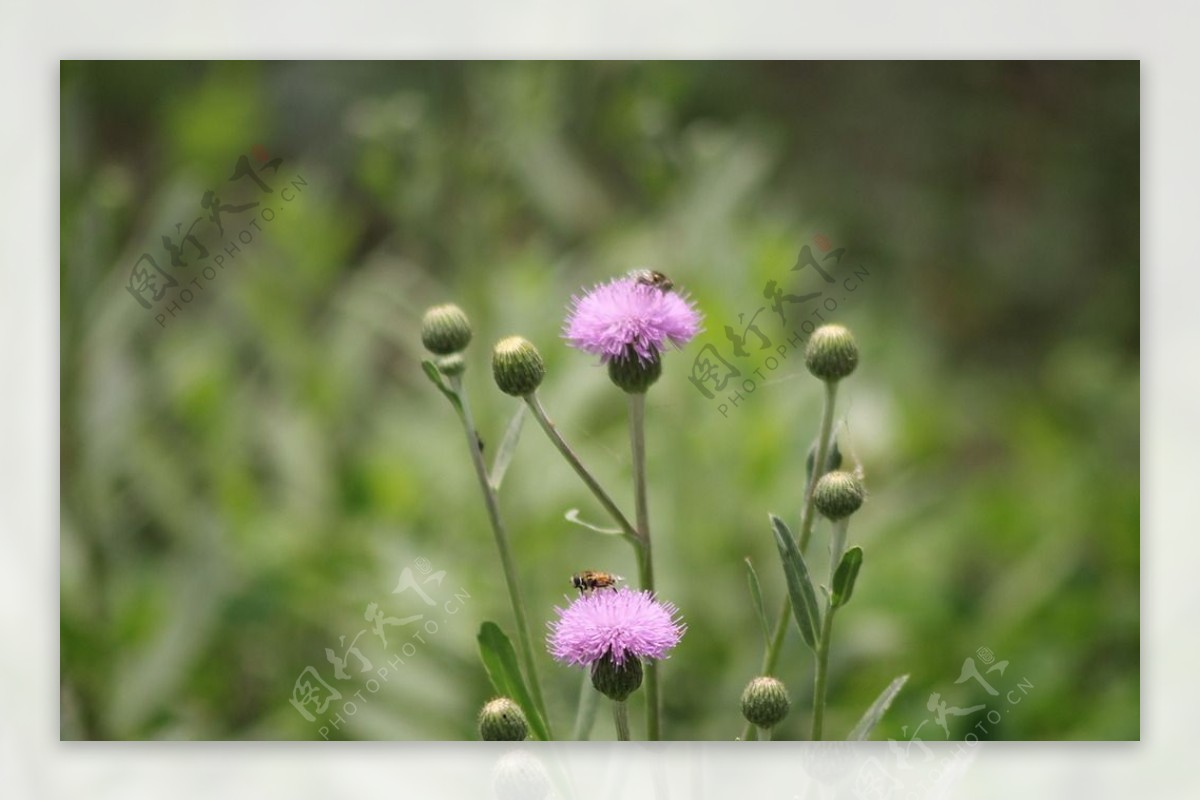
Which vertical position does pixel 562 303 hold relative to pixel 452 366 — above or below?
above

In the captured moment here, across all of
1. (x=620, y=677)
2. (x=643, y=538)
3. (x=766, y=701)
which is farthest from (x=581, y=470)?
(x=766, y=701)

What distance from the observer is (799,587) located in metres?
1.38

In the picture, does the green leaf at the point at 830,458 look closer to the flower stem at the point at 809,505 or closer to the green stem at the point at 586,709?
the flower stem at the point at 809,505

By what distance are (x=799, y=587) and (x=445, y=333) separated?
466mm

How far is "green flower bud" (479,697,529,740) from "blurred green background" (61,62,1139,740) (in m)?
0.28

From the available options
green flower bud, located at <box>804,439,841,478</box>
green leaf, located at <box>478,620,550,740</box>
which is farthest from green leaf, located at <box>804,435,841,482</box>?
green leaf, located at <box>478,620,550,740</box>

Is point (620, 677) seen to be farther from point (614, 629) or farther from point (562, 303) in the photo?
point (562, 303)

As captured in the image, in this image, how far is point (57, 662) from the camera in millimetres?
1792

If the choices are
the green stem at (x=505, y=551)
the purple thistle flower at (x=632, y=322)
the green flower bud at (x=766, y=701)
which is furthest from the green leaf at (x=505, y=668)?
the purple thistle flower at (x=632, y=322)

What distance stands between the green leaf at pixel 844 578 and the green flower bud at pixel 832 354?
0.68 ft

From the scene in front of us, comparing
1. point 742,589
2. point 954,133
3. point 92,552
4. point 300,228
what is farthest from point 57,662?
point 954,133

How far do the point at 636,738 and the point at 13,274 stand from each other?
1.01 m

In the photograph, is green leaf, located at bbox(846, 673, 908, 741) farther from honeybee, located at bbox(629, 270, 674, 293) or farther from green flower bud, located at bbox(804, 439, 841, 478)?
honeybee, located at bbox(629, 270, 674, 293)

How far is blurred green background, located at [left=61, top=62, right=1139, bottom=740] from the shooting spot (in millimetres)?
1733
